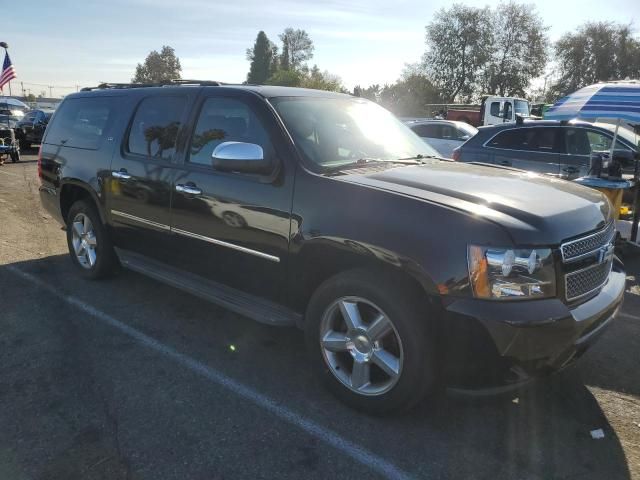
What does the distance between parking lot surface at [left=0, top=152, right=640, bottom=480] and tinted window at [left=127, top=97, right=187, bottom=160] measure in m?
1.42

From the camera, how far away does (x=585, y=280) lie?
2791 mm

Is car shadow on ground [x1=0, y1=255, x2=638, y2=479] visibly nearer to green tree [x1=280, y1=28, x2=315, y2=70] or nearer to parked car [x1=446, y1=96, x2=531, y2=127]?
parked car [x1=446, y1=96, x2=531, y2=127]

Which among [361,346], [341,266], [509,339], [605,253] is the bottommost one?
[361,346]

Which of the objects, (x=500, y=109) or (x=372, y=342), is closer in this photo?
(x=372, y=342)

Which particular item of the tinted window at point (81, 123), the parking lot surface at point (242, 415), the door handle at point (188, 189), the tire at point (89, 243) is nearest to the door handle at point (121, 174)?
the tinted window at point (81, 123)

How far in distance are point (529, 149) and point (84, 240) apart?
6456mm

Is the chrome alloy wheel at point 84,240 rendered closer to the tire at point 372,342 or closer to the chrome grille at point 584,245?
the tire at point 372,342

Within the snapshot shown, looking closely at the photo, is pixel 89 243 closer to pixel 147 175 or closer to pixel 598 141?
pixel 147 175

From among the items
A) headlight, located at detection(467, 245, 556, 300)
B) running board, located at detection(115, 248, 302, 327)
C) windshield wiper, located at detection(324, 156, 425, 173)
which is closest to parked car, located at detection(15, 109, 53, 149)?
running board, located at detection(115, 248, 302, 327)

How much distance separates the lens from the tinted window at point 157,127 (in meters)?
4.11

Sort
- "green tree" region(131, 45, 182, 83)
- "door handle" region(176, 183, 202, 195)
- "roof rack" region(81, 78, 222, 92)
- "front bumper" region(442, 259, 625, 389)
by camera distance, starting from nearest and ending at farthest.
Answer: "front bumper" region(442, 259, 625, 389) < "door handle" region(176, 183, 202, 195) < "roof rack" region(81, 78, 222, 92) < "green tree" region(131, 45, 182, 83)

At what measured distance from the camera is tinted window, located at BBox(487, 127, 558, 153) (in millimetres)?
7879

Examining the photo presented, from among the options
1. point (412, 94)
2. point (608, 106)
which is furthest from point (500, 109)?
point (412, 94)

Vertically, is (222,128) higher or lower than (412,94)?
lower
